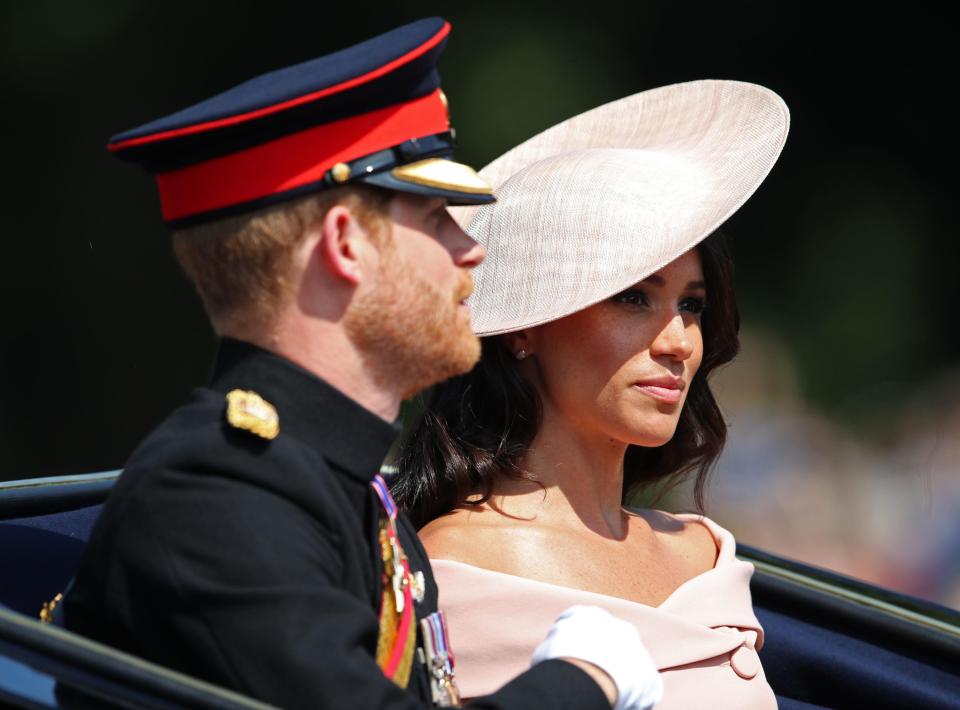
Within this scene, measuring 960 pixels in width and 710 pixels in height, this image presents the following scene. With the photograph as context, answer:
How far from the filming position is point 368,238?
1.87m

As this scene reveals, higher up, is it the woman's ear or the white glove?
the woman's ear

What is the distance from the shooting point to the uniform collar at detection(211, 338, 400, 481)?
73.0 inches

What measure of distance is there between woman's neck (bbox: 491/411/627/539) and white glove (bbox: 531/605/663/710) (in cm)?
67

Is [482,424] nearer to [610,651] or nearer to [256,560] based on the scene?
[610,651]

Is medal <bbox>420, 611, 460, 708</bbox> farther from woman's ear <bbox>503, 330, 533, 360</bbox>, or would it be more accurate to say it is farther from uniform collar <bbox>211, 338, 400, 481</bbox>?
woman's ear <bbox>503, 330, 533, 360</bbox>

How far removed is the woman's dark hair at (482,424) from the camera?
102 inches

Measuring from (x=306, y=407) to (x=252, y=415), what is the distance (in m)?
0.09

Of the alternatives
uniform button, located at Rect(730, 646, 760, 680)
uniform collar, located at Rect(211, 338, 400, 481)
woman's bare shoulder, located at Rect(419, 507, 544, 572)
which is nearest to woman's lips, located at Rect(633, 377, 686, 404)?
woman's bare shoulder, located at Rect(419, 507, 544, 572)

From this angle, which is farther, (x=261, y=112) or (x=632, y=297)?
(x=632, y=297)

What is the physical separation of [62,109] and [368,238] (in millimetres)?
2887

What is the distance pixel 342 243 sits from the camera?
184cm

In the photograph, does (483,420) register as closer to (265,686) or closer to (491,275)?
(491,275)

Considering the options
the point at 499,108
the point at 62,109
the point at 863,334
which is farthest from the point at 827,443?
the point at 62,109

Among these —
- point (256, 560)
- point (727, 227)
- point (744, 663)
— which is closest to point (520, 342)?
point (744, 663)
